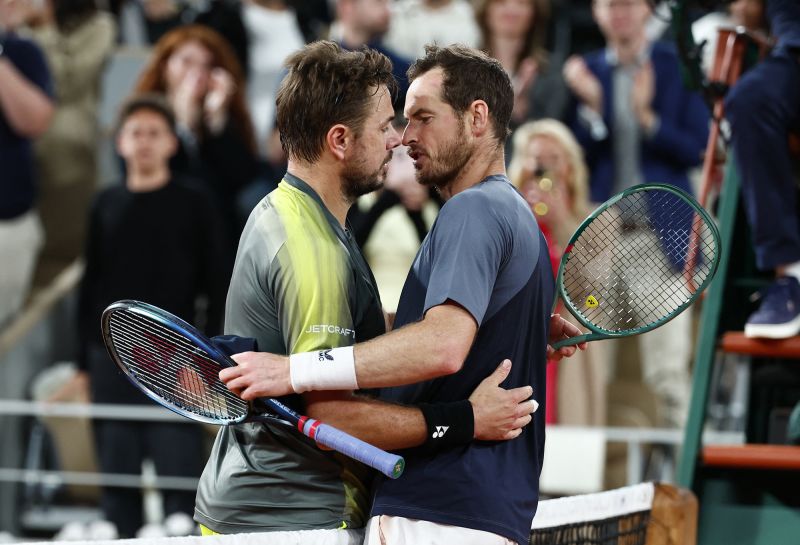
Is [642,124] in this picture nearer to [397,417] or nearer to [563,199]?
[563,199]

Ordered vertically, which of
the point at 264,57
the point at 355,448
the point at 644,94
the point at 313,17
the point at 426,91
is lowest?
the point at 355,448

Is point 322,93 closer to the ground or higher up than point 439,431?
higher up

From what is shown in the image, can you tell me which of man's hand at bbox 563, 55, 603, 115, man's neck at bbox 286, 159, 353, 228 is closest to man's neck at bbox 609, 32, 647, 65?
man's hand at bbox 563, 55, 603, 115

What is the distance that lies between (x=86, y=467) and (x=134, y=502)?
0.96 m

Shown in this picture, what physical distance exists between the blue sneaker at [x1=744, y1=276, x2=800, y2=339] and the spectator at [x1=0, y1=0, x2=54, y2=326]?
14.2ft

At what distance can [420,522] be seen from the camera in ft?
9.57

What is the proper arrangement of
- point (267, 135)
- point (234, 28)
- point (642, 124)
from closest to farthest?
point (642, 124) < point (267, 135) < point (234, 28)

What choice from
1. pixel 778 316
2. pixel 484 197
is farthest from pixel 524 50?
pixel 484 197

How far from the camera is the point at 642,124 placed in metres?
6.89

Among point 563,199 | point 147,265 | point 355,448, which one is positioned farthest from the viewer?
point 147,265

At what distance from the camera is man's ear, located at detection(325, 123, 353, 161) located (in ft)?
9.84

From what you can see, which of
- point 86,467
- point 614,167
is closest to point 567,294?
point 614,167

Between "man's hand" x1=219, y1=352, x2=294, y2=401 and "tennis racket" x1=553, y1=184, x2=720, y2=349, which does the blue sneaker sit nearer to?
"tennis racket" x1=553, y1=184, x2=720, y2=349

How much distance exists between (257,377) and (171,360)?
0.28m
